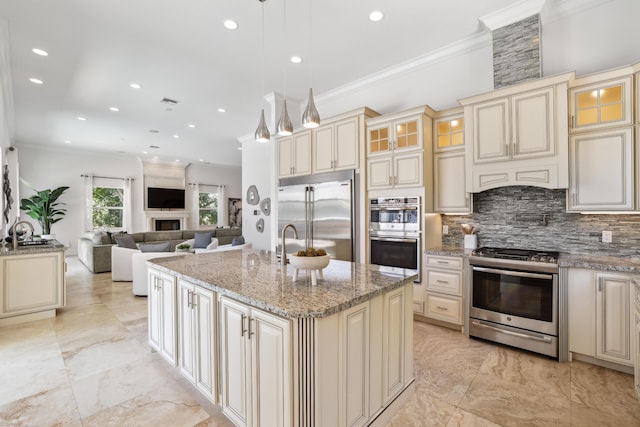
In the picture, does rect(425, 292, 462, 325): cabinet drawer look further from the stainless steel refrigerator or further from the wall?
the wall

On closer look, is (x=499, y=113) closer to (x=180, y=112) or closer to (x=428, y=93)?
(x=428, y=93)

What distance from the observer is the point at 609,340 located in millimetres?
2438

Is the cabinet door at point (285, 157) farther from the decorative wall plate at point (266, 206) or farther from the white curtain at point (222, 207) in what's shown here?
the white curtain at point (222, 207)

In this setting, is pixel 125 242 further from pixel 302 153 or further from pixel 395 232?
pixel 395 232

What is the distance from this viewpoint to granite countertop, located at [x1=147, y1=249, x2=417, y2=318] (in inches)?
58.1

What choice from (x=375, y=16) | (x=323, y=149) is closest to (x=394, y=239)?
(x=323, y=149)

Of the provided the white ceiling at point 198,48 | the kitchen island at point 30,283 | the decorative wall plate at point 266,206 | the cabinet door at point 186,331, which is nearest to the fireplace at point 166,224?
the white ceiling at point 198,48

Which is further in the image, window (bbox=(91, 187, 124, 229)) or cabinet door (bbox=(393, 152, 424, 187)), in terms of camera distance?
window (bbox=(91, 187, 124, 229))

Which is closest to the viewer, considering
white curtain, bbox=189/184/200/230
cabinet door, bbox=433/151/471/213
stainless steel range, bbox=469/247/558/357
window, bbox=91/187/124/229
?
stainless steel range, bbox=469/247/558/357

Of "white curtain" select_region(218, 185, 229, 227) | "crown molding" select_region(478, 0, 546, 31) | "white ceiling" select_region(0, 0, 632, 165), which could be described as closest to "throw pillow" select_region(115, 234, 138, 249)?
"white ceiling" select_region(0, 0, 632, 165)

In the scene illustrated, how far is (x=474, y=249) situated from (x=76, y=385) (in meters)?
3.81

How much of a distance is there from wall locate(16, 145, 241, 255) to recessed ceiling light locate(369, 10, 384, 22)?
387 inches

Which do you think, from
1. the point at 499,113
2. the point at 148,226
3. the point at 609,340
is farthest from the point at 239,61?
the point at 148,226

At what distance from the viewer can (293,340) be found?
1437 millimetres
